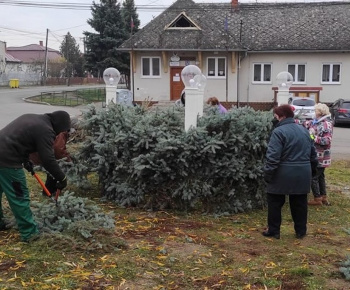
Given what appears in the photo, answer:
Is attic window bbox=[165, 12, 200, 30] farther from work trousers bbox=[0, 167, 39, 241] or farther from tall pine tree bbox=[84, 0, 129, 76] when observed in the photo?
work trousers bbox=[0, 167, 39, 241]

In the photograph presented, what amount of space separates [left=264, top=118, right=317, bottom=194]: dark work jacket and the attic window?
26192 millimetres

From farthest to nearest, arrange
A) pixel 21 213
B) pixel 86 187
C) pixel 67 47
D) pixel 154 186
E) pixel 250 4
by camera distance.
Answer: pixel 67 47 < pixel 250 4 < pixel 86 187 < pixel 154 186 < pixel 21 213

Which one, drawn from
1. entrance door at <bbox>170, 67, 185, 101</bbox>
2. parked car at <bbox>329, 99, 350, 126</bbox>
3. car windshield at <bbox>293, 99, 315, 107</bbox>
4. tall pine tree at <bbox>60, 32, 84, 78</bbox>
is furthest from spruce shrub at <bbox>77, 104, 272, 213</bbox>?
tall pine tree at <bbox>60, 32, 84, 78</bbox>

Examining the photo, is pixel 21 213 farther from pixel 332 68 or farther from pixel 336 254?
pixel 332 68

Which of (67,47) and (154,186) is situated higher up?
(67,47)

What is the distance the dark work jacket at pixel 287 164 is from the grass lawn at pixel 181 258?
0.67 meters

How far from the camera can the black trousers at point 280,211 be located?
18.4ft

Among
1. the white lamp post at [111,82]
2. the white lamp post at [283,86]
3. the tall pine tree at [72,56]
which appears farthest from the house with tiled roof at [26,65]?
the white lamp post at [283,86]

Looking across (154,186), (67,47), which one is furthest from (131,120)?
(67,47)

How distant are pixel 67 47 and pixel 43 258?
79.1 meters

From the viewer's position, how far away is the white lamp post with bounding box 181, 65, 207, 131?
22.3ft

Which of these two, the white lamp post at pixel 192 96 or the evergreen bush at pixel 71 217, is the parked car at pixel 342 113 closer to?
the white lamp post at pixel 192 96

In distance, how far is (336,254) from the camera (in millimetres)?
5137

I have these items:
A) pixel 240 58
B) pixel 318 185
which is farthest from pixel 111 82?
pixel 240 58
